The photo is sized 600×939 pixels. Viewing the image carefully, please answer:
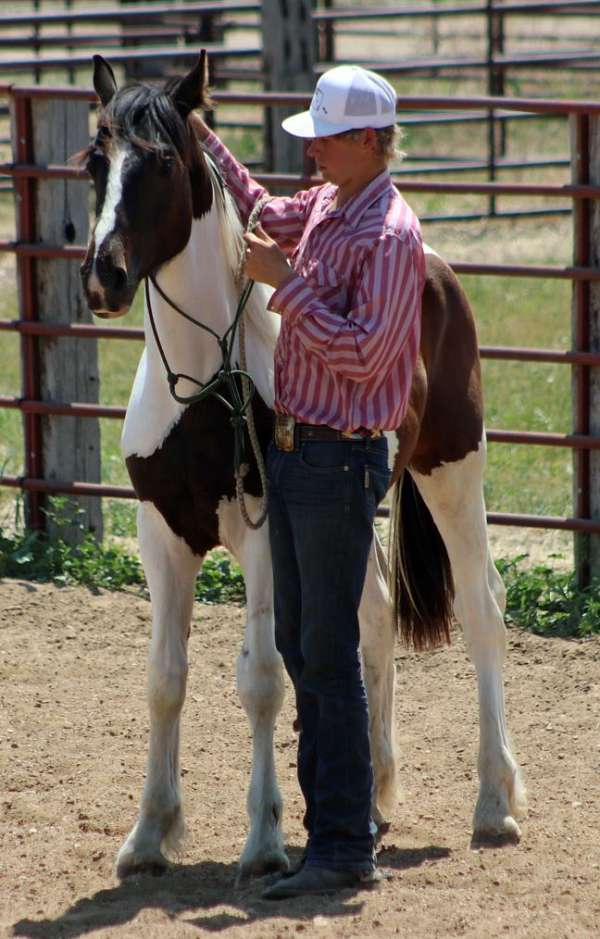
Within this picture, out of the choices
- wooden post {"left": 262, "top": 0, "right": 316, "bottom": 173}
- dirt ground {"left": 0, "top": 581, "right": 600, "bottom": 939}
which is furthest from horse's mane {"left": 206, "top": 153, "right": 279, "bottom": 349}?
wooden post {"left": 262, "top": 0, "right": 316, "bottom": 173}

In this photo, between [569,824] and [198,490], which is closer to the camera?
[198,490]

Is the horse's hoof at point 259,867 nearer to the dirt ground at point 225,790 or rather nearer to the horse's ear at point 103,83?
the dirt ground at point 225,790

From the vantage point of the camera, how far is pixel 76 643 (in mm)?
5641

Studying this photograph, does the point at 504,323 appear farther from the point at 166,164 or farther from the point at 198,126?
the point at 166,164

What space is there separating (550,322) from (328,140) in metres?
6.96

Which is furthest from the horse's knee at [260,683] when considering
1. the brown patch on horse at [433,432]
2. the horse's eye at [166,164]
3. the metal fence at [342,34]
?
the metal fence at [342,34]

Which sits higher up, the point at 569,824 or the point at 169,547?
the point at 169,547

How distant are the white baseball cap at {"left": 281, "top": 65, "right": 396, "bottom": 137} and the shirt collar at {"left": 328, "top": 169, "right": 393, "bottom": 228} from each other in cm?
13

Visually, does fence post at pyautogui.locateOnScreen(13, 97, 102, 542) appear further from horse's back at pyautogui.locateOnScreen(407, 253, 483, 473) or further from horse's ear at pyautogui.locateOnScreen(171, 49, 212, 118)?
horse's ear at pyautogui.locateOnScreen(171, 49, 212, 118)

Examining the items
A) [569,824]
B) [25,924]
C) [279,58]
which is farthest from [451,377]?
[279,58]

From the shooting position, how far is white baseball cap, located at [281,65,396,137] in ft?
10.5

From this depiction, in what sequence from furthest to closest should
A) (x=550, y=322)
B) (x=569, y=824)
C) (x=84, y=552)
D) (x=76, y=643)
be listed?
(x=550, y=322)
(x=84, y=552)
(x=76, y=643)
(x=569, y=824)

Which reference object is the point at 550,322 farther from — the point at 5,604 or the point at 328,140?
the point at 328,140

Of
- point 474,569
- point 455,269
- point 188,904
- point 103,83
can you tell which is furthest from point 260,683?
point 455,269
